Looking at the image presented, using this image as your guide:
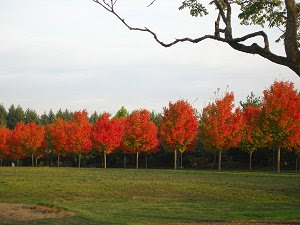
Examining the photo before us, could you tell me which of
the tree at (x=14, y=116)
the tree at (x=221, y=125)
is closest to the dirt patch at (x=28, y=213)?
the tree at (x=221, y=125)

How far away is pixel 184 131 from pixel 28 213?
166 ft

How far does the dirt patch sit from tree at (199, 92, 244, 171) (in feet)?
148

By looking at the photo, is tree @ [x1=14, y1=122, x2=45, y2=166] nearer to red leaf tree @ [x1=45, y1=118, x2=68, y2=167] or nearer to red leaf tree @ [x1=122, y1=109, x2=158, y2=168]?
red leaf tree @ [x1=45, y1=118, x2=68, y2=167]

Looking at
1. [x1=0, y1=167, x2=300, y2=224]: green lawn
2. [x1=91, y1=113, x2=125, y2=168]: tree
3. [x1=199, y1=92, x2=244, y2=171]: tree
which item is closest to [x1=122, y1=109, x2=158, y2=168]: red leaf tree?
[x1=91, y1=113, x2=125, y2=168]: tree

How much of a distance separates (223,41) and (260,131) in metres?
44.1

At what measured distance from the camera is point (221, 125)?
6122 centimetres

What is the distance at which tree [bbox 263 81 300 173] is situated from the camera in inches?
1959

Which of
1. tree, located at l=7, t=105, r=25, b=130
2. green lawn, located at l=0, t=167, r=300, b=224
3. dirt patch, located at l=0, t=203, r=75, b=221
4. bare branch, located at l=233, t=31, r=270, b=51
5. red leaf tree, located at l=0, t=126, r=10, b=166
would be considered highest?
tree, located at l=7, t=105, r=25, b=130

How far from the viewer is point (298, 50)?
9.86 metres

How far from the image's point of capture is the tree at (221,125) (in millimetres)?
60750

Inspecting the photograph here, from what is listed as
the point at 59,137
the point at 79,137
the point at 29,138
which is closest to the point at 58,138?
the point at 59,137

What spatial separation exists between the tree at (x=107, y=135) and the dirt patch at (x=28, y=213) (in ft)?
196

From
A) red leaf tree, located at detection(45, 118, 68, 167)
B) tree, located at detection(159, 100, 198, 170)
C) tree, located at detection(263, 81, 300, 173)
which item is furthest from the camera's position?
red leaf tree, located at detection(45, 118, 68, 167)

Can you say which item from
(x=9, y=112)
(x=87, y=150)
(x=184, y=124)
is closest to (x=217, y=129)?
(x=184, y=124)
